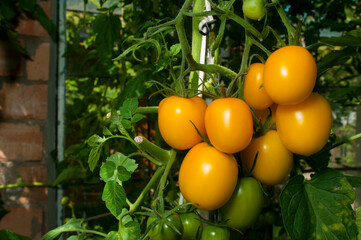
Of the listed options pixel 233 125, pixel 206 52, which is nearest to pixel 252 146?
pixel 233 125

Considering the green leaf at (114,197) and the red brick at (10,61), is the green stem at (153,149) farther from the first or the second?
the red brick at (10,61)

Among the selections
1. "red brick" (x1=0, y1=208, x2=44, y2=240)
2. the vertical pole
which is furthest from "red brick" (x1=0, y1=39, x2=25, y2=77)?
"red brick" (x1=0, y1=208, x2=44, y2=240)

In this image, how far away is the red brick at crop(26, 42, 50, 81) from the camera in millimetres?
985

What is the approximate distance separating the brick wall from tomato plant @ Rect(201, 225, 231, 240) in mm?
729

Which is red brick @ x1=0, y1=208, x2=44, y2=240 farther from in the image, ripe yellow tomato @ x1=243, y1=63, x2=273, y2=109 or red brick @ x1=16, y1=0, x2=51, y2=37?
ripe yellow tomato @ x1=243, y1=63, x2=273, y2=109

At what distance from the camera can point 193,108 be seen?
384mm

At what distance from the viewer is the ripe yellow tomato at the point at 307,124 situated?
13.7 inches

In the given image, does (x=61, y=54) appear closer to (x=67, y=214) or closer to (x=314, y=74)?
(x=67, y=214)

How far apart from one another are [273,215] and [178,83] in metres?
1.03

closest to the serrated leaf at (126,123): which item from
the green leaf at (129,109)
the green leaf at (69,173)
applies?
the green leaf at (129,109)

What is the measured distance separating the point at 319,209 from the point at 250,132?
4.9 inches

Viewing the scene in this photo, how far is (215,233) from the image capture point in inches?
15.7

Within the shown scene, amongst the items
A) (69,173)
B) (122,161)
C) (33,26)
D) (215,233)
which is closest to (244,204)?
(215,233)

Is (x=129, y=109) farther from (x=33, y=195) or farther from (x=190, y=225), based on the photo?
(x=33, y=195)
